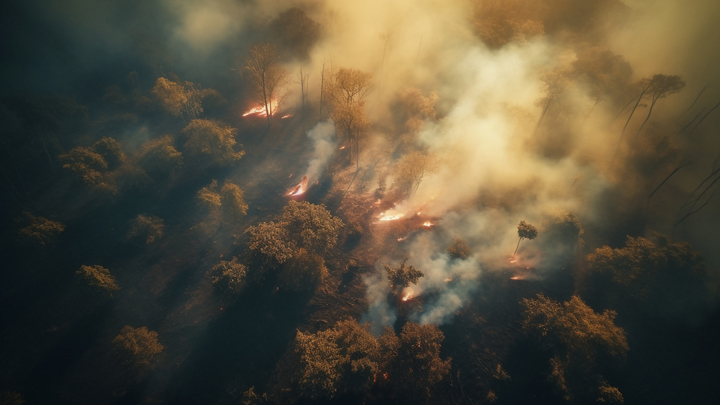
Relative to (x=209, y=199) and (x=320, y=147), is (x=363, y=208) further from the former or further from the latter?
(x=209, y=199)

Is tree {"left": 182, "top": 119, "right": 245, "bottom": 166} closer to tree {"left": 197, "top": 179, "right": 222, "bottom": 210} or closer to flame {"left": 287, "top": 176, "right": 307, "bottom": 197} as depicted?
tree {"left": 197, "top": 179, "right": 222, "bottom": 210}

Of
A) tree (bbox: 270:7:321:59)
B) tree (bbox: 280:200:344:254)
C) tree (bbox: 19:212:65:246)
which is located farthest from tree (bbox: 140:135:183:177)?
tree (bbox: 270:7:321:59)

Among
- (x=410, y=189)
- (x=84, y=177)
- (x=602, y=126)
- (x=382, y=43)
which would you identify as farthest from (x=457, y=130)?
(x=84, y=177)

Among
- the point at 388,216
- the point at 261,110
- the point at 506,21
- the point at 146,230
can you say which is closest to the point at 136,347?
the point at 146,230

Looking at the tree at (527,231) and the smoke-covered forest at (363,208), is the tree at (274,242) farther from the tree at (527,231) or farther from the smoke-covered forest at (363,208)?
the tree at (527,231)

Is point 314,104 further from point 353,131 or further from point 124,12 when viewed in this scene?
point 124,12

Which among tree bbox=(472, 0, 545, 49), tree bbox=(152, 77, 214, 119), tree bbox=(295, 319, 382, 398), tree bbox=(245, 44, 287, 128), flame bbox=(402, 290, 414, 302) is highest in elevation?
tree bbox=(472, 0, 545, 49)
